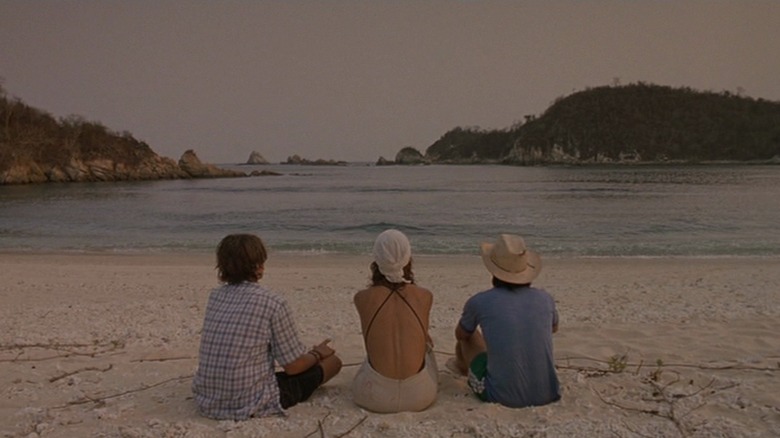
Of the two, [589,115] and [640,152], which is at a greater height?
[589,115]

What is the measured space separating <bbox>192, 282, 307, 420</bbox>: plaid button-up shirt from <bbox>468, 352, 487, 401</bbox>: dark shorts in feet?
4.00

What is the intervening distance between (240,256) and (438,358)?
2419mm

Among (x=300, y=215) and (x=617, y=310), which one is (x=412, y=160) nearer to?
(x=300, y=215)

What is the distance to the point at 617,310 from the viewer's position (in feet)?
25.0

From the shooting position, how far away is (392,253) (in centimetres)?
366

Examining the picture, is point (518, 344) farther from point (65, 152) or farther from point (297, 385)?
point (65, 152)

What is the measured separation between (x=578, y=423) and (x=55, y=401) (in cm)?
357

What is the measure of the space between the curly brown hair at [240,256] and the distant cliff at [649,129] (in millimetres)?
126802

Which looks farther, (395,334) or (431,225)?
(431,225)

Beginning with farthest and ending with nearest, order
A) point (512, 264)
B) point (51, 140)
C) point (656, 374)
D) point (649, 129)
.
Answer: point (649, 129), point (51, 140), point (656, 374), point (512, 264)

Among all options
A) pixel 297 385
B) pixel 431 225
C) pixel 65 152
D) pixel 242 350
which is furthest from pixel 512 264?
pixel 65 152

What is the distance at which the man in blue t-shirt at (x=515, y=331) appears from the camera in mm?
3766

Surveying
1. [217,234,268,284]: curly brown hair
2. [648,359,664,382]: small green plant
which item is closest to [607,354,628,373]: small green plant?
[648,359,664,382]: small green plant

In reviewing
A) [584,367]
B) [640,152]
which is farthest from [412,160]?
[584,367]
